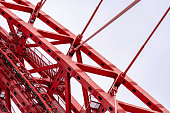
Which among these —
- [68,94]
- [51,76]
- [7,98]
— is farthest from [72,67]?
[7,98]

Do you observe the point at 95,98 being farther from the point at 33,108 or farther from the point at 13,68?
the point at 13,68

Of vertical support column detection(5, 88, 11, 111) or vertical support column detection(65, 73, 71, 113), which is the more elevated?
vertical support column detection(5, 88, 11, 111)

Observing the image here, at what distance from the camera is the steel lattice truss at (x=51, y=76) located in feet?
49.6

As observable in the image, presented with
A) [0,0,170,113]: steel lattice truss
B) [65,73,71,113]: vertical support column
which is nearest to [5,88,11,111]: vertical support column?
[0,0,170,113]: steel lattice truss

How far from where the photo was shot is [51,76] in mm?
21203

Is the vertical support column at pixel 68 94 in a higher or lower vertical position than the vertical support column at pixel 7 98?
lower

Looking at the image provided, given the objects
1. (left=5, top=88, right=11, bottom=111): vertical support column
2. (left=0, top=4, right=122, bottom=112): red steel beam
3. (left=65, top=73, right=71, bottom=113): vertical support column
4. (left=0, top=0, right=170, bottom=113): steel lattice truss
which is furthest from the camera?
(left=5, top=88, right=11, bottom=111): vertical support column

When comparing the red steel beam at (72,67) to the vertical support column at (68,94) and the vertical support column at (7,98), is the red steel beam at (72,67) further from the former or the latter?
the vertical support column at (7,98)

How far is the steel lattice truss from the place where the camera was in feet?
49.6

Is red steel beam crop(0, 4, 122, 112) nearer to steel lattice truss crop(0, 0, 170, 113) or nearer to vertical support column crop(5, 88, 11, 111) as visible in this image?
steel lattice truss crop(0, 0, 170, 113)

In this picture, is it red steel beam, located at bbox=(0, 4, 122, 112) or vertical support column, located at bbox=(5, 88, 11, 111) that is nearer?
red steel beam, located at bbox=(0, 4, 122, 112)

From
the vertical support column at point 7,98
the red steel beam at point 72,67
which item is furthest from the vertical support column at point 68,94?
the vertical support column at point 7,98

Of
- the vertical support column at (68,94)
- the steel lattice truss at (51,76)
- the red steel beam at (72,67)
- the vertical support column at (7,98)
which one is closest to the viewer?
the red steel beam at (72,67)

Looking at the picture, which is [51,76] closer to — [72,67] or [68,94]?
[68,94]
